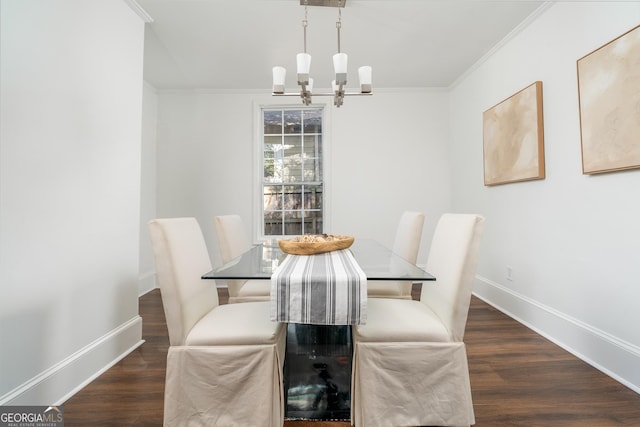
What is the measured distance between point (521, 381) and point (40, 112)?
3.04m

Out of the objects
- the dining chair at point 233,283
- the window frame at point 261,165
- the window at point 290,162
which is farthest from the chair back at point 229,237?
the window at point 290,162

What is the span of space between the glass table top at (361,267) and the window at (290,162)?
A: 2130mm

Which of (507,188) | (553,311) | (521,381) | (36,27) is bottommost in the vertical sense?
(521,381)

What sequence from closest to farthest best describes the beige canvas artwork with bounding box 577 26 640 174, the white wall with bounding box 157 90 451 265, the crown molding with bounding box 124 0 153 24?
the beige canvas artwork with bounding box 577 26 640 174 < the crown molding with bounding box 124 0 153 24 < the white wall with bounding box 157 90 451 265

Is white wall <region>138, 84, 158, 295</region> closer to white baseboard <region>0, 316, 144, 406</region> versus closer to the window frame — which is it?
the window frame

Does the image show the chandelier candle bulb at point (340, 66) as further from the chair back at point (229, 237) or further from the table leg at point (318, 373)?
the table leg at point (318, 373)

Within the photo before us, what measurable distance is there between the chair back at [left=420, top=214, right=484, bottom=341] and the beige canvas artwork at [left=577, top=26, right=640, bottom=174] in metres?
1.20

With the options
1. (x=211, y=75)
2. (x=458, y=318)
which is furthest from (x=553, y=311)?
(x=211, y=75)

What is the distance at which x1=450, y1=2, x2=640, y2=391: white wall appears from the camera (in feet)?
5.80

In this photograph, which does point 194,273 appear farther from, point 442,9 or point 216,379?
point 442,9

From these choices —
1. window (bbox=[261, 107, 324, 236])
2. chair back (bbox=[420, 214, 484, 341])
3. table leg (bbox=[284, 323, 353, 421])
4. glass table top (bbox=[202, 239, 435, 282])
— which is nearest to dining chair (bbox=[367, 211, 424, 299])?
glass table top (bbox=[202, 239, 435, 282])

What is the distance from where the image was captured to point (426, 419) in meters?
1.27

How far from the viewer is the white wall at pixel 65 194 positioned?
52.9 inches

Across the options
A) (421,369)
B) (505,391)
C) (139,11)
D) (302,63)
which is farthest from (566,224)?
(139,11)
